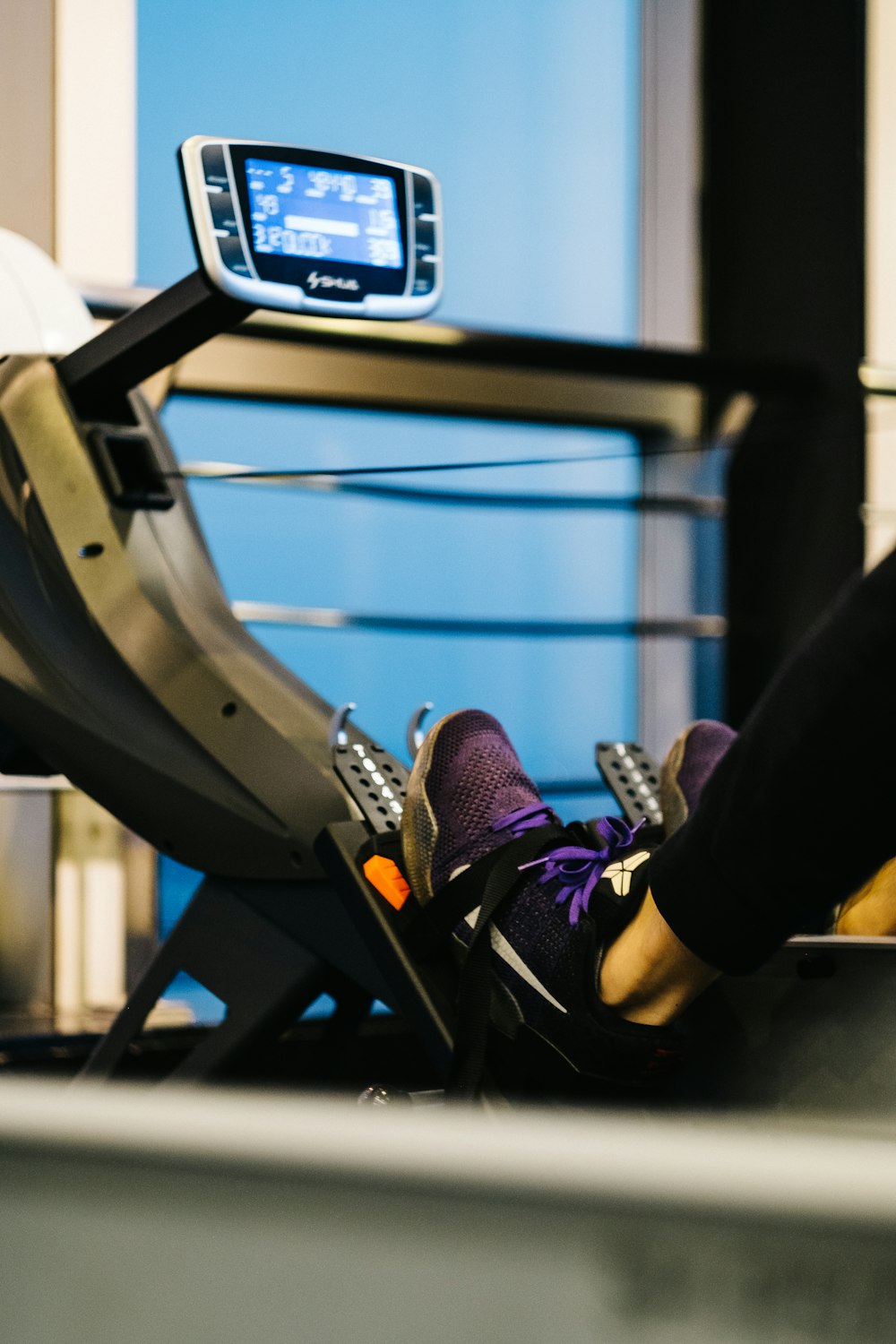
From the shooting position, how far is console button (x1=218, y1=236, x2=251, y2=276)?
1.11 metres

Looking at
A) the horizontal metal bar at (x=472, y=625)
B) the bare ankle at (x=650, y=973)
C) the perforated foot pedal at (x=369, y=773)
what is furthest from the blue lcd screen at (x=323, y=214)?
the horizontal metal bar at (x=472, y=625)

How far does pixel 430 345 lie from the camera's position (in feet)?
7.51

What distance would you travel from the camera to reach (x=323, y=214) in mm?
1178

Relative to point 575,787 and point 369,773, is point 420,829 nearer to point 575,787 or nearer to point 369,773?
point 369,773

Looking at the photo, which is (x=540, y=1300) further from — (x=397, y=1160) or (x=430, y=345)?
(x=430, y=345)

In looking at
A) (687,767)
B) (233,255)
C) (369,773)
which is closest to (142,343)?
(233,255)

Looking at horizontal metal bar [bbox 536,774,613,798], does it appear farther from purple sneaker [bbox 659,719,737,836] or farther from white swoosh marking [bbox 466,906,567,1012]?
white swoosh marking [bbox 466,906,567,1012]

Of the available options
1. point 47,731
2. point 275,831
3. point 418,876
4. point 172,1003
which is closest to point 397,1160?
point 418,876

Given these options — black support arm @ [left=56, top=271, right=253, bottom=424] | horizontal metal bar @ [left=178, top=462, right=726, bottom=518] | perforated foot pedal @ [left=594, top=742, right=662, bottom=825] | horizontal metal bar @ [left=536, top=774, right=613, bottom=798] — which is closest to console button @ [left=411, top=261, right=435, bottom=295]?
black support arm @ [left=56, top=271, right=253, bottom=424]

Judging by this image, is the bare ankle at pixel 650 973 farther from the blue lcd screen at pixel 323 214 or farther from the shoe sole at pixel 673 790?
the blue lcd screen at pixel 323 214

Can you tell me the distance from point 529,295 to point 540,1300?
256 cm

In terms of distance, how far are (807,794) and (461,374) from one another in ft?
6.17

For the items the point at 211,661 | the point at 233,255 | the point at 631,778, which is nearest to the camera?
the point at 233,255

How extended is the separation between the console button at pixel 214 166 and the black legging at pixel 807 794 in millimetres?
675
